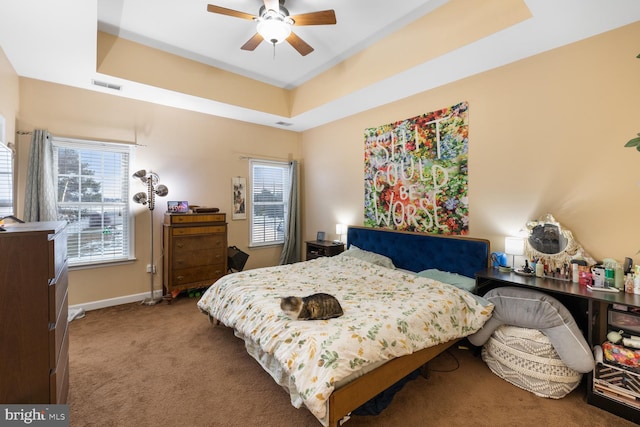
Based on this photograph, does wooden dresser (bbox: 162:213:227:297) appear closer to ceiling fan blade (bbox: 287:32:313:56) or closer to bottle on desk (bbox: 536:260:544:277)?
ceiling fan blade (bbox: 287:32:313:56)

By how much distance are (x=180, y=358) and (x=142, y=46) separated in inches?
135

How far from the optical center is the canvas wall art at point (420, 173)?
3.21 m

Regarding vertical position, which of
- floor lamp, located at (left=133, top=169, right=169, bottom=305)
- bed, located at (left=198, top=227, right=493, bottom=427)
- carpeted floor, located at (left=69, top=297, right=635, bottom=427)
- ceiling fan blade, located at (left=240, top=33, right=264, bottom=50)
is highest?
ceiling fan blade, located at (left=240, top=33, right=264, bottom=50)

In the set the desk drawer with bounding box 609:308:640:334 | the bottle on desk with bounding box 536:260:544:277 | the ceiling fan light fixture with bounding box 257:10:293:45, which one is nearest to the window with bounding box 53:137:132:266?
the ceiling fan light fixture with bounding box 257:10:293:45

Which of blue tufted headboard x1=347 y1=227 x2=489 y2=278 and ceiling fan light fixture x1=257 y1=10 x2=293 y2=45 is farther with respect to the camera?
blue tufted headboard x1=347 y1=227 x2=489 y2=278

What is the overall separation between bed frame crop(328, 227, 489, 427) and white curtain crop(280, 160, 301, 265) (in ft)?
4.34

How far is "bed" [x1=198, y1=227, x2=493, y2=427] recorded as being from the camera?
1607 millimetres

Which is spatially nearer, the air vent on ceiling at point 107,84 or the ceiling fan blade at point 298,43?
the ceiling fan blade at point 298,43

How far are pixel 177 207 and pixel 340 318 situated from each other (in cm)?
309

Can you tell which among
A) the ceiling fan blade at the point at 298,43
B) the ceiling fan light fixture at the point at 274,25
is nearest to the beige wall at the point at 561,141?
the ceiling fan blade at the point at 298,43

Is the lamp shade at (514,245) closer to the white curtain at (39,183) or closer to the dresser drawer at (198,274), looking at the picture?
the dresser drawer at (198,274)

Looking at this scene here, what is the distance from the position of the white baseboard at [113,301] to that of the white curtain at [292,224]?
2.12 metres

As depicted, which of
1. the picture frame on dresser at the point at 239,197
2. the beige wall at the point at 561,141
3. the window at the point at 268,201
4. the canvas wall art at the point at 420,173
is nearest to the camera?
the beige wall at the point at 561,141

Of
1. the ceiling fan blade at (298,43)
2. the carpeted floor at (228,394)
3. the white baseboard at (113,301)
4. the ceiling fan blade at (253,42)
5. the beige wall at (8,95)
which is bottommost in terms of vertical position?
the carpeted floor at (228,394)
